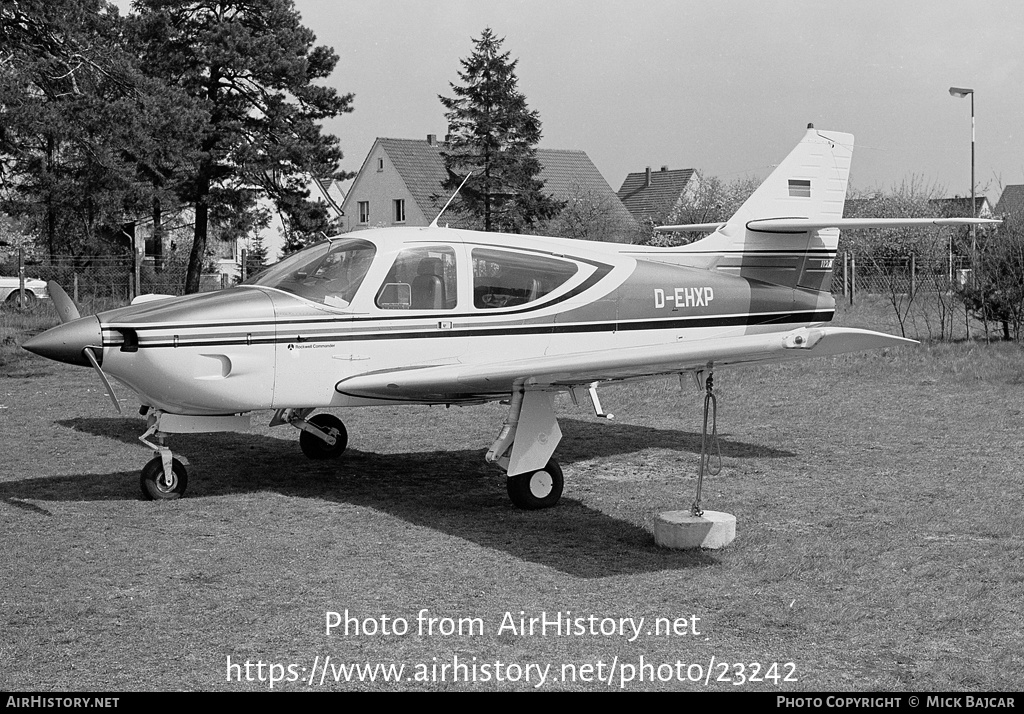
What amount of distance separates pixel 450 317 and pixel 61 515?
3.21 metres

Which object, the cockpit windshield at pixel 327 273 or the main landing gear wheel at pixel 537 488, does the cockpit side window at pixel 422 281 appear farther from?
the main landing gear wheel at pixel 537 488

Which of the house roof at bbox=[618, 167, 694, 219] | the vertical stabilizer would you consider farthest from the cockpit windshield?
the house roof at bbox=[618, 167, 694, 219]

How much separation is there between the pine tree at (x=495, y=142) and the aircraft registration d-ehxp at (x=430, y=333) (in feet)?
92.1

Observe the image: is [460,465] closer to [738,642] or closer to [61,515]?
[61,515]

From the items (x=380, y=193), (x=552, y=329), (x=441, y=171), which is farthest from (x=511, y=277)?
(x=380, y=193)

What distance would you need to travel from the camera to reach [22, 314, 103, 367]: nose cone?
7340mm

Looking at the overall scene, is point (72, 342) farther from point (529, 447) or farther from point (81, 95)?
point (81, 95)

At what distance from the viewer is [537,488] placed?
7.93 metres

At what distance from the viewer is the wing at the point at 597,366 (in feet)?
18.9

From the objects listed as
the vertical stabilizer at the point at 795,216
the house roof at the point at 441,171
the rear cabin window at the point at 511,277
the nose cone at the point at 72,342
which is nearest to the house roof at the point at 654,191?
the house roof at the point at 441,171

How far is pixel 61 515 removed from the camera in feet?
25.3

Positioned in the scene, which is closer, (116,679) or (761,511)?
(116,679)

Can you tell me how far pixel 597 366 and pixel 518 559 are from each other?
135 centimetres

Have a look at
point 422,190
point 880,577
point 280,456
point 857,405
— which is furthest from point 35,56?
point 422,190
